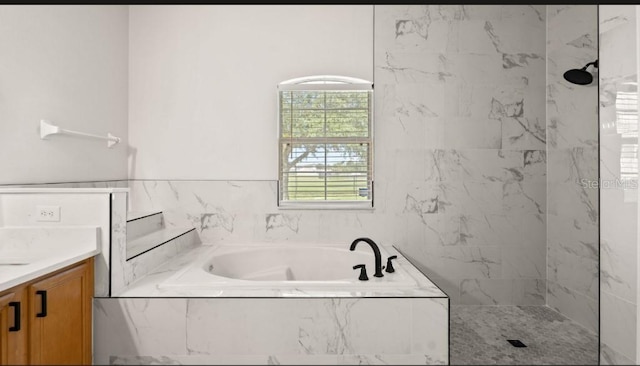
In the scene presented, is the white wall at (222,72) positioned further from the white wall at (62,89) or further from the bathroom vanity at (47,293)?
the bathroom vanity at (47,293)

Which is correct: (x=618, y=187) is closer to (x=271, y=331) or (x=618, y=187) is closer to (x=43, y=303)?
(x=271, y=331)

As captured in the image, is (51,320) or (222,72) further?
(222,72)

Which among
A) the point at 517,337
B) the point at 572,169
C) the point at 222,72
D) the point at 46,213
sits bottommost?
the point at 517,337

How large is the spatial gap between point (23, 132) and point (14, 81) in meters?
0.25

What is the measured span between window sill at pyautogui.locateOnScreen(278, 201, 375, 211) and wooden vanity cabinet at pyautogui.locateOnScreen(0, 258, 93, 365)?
1483 millimetres

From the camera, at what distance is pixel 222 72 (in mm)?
2902

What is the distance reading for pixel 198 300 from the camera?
1.64 metres

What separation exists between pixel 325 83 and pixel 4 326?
7.63 feet

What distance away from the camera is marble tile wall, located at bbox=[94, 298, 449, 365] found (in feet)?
5.28

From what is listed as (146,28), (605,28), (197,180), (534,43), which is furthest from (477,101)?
(146,28)

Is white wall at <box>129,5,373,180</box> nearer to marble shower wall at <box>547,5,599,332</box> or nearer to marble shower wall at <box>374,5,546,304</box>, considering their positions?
marble shower wall at <box>374,5,546,304</box>

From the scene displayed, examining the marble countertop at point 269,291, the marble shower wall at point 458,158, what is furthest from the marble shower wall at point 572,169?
the marble countertop at point 269,291

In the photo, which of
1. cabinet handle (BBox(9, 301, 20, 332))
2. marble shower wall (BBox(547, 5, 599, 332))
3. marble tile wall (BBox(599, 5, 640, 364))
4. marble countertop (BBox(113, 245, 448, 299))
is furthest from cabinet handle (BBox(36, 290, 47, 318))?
marble shower wall (BBox(547, 5, 599, 332))

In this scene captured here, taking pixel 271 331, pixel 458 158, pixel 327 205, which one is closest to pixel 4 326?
pixel 271 331
